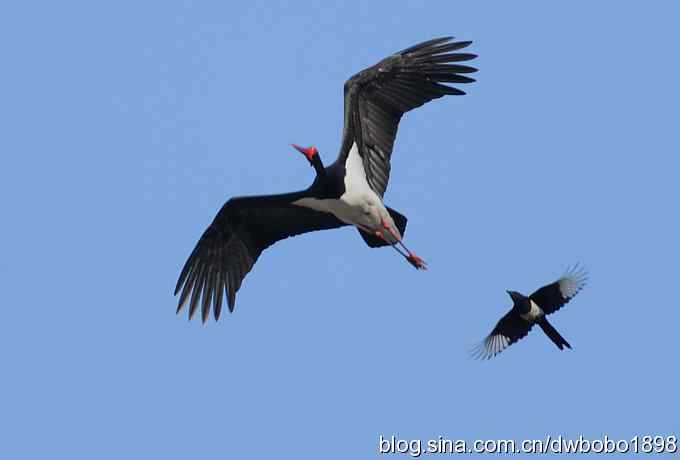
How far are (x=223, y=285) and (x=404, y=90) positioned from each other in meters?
3.92

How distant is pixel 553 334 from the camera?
63.6ft

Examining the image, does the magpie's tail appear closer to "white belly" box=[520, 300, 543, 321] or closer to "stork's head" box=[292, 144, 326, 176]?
"white belly" box=[520, 300, 543, 321]

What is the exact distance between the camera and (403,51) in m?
18.2

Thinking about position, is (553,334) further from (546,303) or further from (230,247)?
(230,247)

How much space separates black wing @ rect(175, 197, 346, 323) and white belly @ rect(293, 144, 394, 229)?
2.21 ft

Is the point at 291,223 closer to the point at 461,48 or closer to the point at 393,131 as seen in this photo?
the point at 393,131

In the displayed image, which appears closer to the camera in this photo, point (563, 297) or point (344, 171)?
point (344, 171)

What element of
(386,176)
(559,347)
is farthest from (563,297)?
(386,176)

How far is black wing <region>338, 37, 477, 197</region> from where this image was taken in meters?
17.9

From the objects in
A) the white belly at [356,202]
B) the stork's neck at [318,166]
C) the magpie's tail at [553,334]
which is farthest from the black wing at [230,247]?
the magpie's tail at [553,334]

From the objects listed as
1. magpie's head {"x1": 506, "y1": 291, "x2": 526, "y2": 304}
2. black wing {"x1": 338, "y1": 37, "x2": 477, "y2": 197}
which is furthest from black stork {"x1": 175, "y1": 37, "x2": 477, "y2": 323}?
magpie's head {"x1": 506, "y1": 291, "x2": 526, "y2": 304}

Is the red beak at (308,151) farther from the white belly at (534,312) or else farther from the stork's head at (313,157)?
the white belly at (534,312)

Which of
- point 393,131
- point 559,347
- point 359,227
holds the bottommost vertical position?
point 559,347

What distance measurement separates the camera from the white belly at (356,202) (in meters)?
17.9
